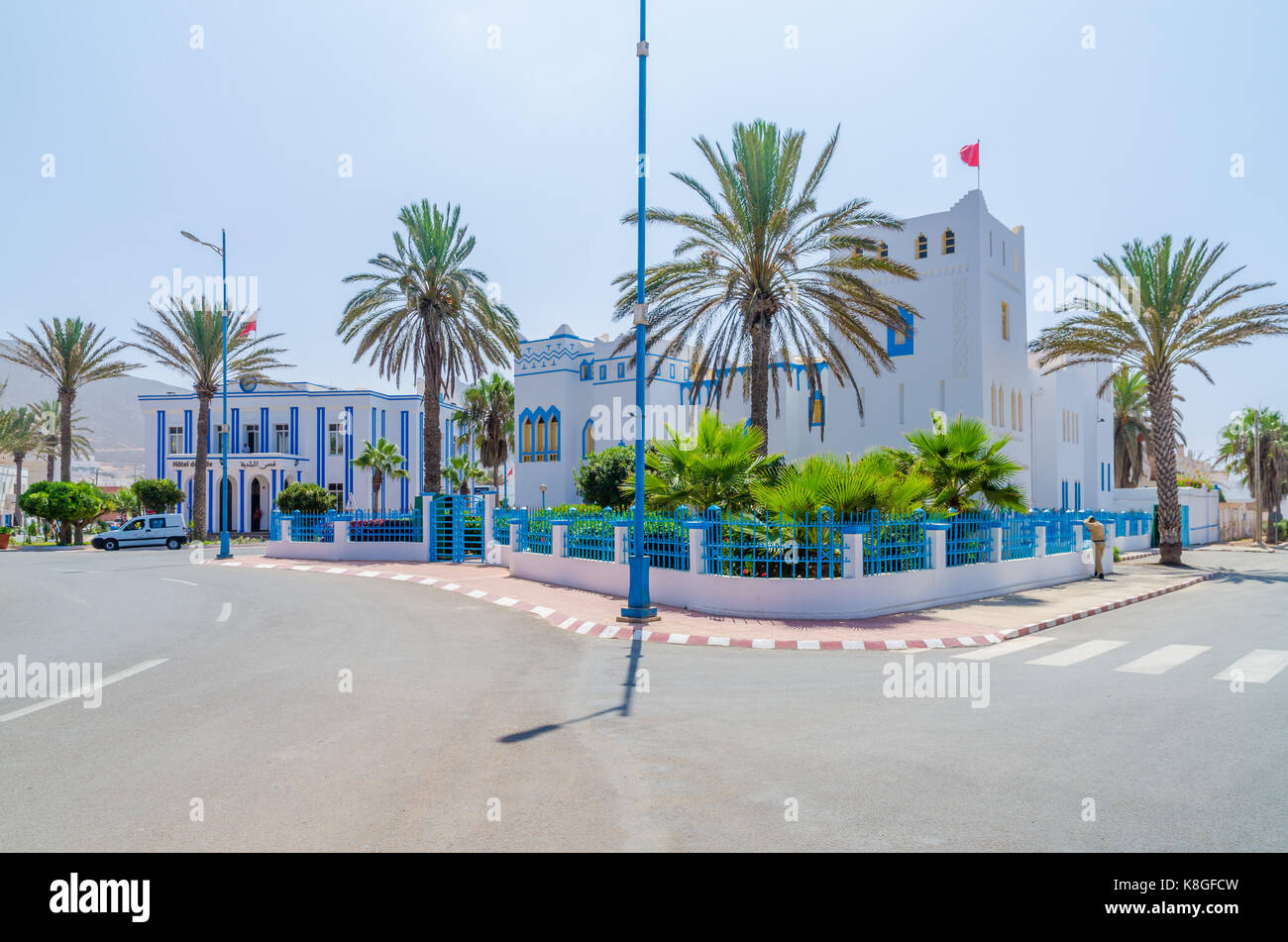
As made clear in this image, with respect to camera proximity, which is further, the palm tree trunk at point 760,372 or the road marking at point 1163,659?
the palm tree trunk at point 760,372

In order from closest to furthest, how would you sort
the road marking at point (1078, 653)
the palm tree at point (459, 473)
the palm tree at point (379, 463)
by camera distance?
the road marking at point (1078, 653)
the palm tree at point (459, 473)
the palm tree at point (379, 463)

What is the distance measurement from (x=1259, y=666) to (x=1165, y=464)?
24735 millimetres

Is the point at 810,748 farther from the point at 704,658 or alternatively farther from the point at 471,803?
the point at 704,658

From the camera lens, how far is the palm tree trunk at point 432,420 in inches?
1128

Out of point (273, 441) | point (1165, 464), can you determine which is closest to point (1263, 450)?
point (1165, 464)

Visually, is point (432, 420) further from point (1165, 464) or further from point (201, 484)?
point (1165, 464)

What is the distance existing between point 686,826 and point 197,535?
4542cm

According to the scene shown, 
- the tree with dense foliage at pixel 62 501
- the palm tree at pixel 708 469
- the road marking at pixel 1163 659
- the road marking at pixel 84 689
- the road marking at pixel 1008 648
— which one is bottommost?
the road marking at pixel 1008 648

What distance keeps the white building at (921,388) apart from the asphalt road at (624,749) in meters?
14.5

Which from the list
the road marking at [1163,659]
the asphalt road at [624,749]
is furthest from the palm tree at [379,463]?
the road marking at [1163,659]

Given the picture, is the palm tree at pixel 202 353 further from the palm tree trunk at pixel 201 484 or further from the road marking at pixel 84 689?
the road marking at pixel 84 689

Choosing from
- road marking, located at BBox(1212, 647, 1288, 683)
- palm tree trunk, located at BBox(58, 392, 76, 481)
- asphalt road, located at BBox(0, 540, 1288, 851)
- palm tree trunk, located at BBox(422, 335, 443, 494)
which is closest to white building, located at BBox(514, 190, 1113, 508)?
palm tree trunk, located at BBox(422, 335, 443, 494)

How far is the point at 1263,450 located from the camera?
190ft
